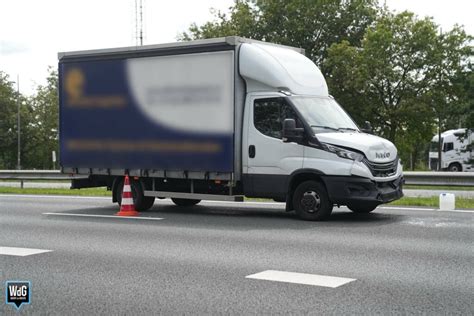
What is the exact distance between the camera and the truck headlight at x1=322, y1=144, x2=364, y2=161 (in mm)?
11820

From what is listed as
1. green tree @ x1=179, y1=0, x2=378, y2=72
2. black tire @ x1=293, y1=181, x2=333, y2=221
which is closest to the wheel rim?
black tire @ x1=293, y1=181, x2=333, y2=221

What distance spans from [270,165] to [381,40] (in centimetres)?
2845

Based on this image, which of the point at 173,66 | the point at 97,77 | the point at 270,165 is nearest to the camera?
the point at 270,165

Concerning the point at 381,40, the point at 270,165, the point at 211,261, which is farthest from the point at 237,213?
the point at 381,40

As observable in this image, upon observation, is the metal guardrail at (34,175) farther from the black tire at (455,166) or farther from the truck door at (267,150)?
the black tire at (455,166)

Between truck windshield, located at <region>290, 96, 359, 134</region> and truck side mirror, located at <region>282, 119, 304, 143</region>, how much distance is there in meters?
0.27

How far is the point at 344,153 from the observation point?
1189cm

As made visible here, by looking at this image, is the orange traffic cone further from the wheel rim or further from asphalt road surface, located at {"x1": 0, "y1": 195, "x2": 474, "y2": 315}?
the wheel rim

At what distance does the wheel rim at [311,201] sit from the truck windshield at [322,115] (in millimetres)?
1079

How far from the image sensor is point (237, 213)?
555 inches

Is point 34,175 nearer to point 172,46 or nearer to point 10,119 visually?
point 172,46

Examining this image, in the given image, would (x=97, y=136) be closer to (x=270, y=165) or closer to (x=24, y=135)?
(x=270, y=165)

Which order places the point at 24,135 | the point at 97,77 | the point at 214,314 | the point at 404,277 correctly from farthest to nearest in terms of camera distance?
the point at 24,135 < the point at 97,77 < the point at 404,277 < the point at 214,314

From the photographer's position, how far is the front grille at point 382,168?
1180cm
